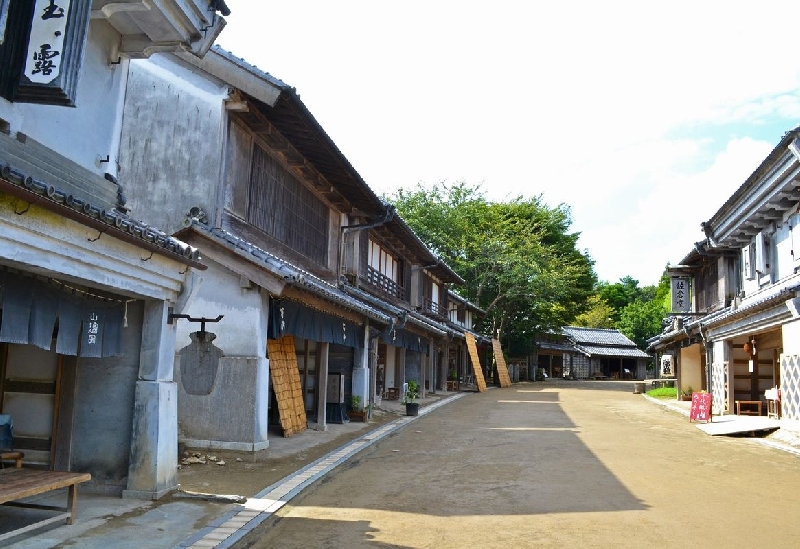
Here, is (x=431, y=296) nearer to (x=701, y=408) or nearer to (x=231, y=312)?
(x=701, y=408)

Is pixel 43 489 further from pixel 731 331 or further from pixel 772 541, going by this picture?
pixel 731 331

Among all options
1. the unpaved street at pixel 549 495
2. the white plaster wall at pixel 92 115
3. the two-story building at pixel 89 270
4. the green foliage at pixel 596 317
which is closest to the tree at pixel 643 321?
the green foliage at pixel 596 317

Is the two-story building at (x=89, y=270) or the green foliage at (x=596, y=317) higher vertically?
the green foliage at (x=596, y=317)

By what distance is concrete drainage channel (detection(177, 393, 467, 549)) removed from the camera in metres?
6.78

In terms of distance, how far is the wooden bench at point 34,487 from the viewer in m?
6.06

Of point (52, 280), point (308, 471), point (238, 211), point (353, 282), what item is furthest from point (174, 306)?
point (353, 282)

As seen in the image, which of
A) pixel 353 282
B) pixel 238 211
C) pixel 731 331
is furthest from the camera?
pixel 353 282

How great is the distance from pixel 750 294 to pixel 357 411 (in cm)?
1365

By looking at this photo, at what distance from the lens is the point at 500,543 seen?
6895mm

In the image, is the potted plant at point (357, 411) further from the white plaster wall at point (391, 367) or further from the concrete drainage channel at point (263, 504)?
the white plaster wall at point (391, 367)

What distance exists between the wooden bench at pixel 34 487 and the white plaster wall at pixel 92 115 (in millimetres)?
3747

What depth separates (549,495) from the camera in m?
9.30

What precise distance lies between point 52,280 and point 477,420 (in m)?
15.4

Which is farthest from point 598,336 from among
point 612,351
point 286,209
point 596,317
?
point 286,209
